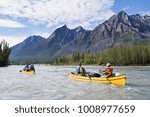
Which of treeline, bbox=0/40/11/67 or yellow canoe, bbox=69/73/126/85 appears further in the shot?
treeline, bbox=0/40/11/67

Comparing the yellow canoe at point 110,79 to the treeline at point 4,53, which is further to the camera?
the treeline at point 4,53

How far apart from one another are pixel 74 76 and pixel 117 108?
115 feet

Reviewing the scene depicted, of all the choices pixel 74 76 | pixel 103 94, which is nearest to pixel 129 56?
pixel 74 76

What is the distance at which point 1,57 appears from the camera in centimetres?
14988

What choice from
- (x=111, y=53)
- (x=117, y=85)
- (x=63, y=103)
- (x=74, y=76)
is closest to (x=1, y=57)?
(x=111, y=53)

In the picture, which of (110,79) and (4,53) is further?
(4,53)

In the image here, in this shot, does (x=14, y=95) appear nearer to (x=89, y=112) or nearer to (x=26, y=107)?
(x=26, y=107)

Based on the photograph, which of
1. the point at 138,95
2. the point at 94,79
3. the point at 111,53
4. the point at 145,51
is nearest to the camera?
the point at 138,95

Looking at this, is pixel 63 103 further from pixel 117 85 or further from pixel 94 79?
pixel 94 79

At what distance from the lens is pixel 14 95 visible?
31234 millimetres

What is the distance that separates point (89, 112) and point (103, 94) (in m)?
16.5

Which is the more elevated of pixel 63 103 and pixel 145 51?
pixel 145 51

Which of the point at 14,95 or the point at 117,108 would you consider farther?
the point at 14,95

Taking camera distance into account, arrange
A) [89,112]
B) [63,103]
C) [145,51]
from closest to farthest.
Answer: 1. [89,112]
2. [63,103]
3. [145,51]
